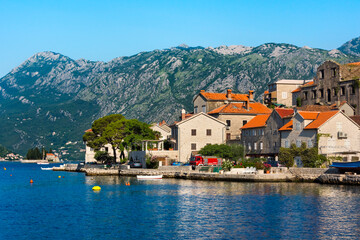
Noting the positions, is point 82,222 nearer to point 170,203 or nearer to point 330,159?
point 170,203

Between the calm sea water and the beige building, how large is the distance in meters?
34.6

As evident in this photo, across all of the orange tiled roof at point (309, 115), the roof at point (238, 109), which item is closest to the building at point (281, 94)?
the roof at point (238, 109)

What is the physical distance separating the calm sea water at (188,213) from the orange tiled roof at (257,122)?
30.9 metres

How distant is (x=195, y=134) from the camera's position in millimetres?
Answer: 108375

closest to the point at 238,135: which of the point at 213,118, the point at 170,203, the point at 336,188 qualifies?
the point at 213,118

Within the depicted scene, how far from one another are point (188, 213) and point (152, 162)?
181 ft

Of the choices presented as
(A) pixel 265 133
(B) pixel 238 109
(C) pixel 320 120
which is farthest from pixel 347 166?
(B) pixel 238 109

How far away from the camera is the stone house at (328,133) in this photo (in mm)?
83438

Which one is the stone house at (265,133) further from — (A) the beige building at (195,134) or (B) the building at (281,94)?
(B) the building at (281,94)

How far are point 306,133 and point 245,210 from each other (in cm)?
3984

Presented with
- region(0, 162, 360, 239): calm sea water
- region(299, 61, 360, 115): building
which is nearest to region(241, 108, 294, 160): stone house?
region(299, 61, 360, 115): building

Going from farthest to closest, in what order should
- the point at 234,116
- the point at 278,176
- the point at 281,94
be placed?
the point at 281,94 < the point at 234,116 < the point at 278,176

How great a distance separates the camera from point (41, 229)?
4212 centimetres

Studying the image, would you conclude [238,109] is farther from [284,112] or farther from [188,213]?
[188,213]
